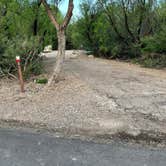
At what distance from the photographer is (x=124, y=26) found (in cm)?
1983

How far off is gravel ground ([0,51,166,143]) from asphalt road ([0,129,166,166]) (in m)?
0.70

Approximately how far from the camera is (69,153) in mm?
4785

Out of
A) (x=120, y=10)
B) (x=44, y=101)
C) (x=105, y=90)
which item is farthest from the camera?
(x=120, y=10)

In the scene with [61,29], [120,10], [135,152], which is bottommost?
[135,152]

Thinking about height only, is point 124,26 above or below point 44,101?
above

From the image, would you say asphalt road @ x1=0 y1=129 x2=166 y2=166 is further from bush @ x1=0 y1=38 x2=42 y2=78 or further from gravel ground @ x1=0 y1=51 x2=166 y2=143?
bush @ x1=0 y1=38 x2=42 y2=78

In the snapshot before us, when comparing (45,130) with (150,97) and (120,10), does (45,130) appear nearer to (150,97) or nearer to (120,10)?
(150,97)

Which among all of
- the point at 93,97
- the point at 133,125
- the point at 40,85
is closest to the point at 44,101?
the point at 93,97

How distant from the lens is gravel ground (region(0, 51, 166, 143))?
6094 mm

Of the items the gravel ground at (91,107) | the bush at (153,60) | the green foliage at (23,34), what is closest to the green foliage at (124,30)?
the bush at (153,60)

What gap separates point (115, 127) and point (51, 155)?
1766 mm

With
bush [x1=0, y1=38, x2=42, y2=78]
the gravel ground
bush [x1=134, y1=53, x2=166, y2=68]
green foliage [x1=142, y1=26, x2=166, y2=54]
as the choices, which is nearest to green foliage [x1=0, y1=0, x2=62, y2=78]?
bush [x1=0, y1=38, x2=42, y2=78]

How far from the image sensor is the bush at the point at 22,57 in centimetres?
1077

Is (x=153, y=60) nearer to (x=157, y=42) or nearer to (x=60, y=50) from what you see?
(x=157, y=42)
